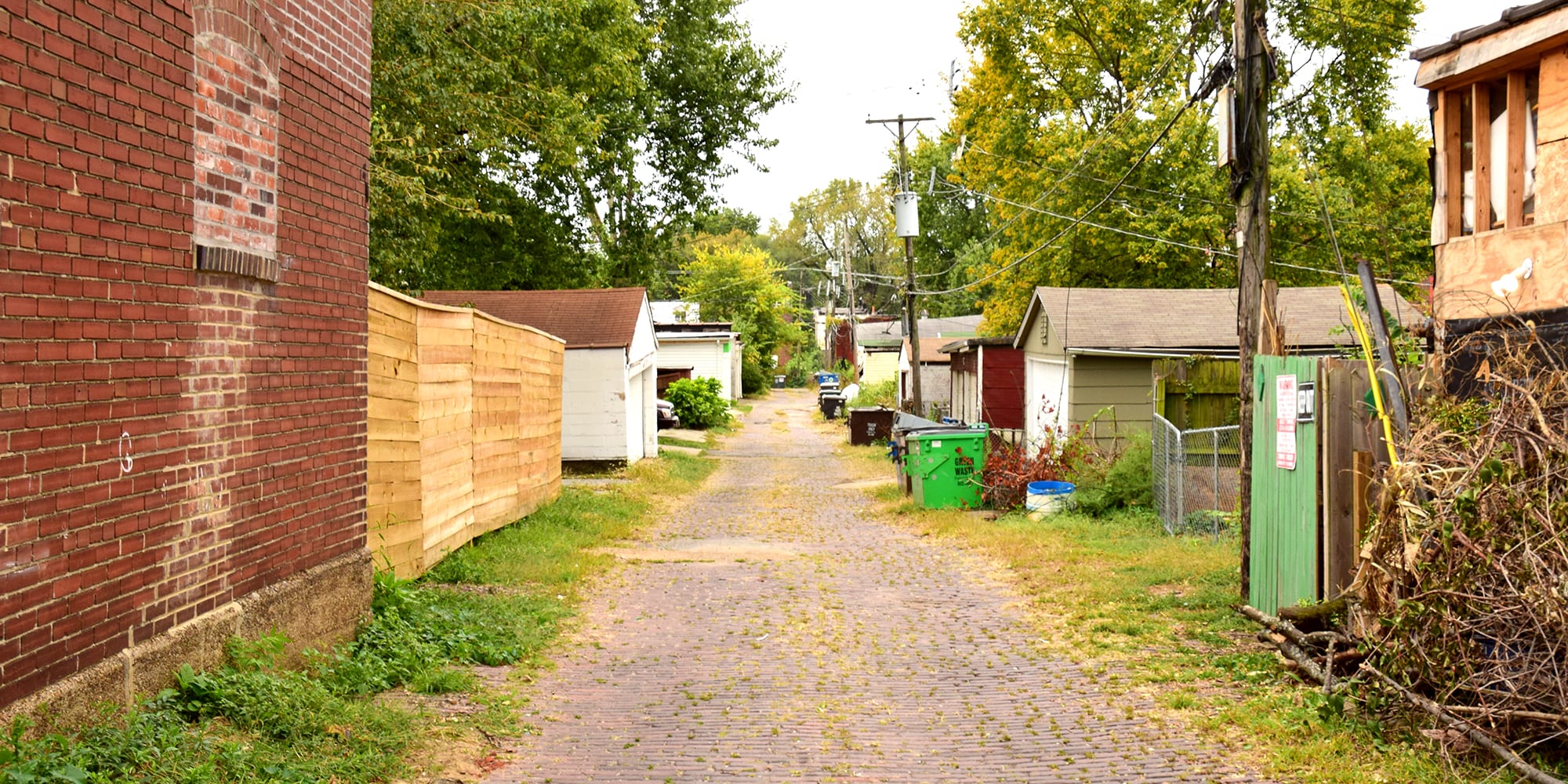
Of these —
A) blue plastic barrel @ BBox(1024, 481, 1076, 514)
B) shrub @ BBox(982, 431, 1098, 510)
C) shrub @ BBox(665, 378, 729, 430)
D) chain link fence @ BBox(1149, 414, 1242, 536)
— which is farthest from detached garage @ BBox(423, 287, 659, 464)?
shrub @ BBox(665, 378, 729, 430)

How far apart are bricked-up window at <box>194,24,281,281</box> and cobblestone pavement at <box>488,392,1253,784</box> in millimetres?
3064

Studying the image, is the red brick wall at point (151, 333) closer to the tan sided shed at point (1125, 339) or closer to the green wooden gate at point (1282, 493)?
the green wooden gate at point (1282, 493)

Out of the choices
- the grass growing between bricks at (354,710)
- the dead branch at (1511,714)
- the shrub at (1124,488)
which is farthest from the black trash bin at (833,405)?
the dead branch at (1511,714)

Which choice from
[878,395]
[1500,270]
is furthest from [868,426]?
[1500,270]

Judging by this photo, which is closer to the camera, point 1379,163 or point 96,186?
point 96,186

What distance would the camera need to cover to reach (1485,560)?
5.83 meters

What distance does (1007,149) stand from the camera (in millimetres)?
32250

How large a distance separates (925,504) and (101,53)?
585 inches

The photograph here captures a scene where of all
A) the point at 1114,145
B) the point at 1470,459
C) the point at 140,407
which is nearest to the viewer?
the point at 140,407

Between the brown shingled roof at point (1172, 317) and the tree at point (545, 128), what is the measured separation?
30.3 ft

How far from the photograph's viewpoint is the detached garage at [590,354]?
2470 cm

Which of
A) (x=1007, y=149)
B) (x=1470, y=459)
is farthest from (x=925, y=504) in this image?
(x=1007, y=149)

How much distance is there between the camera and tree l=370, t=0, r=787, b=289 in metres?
16.9

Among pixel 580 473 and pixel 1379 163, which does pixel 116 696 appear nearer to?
pixel 580 473
